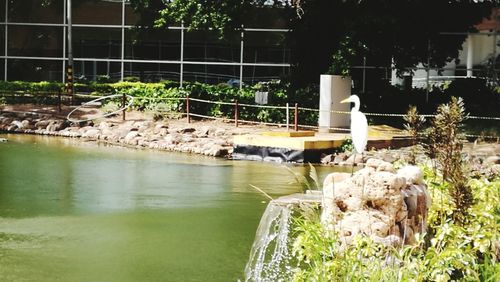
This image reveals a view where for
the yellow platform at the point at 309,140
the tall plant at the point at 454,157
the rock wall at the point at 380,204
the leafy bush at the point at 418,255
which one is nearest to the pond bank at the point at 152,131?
the yellow platform at the point at 309,140

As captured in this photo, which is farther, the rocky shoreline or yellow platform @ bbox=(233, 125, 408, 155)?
the rocky shoreline

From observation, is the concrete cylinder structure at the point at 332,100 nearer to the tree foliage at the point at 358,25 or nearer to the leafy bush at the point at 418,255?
the tree foliage at the point at 358,25

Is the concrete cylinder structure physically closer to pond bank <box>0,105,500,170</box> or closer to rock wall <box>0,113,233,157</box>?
pond bank <box>0,105,500,170</box>

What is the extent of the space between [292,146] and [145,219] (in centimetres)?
727

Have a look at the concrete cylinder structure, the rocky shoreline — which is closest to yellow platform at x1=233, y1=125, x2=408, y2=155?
the rocky shoreline

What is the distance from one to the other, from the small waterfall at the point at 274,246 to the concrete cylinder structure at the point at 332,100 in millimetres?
12892

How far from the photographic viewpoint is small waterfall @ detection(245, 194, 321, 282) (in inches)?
317

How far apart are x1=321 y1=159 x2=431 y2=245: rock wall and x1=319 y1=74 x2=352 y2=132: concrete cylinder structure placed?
15.1m

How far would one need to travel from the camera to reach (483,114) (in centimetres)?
2359

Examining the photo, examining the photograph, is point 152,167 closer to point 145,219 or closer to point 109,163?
point 109,163

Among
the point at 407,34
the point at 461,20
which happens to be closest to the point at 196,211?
the point at 407,34

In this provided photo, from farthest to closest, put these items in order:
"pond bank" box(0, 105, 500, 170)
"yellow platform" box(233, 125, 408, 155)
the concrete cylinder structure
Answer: the concrete cylinder structure
"pond bank" box(0, 105, 500, 170)
"yellow platform" box(233, 125, 408, 155)

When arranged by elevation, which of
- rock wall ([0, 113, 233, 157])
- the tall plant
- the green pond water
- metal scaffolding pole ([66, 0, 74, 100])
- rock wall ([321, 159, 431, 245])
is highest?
metal scaffolding pole ([66, 0, 74, 100])

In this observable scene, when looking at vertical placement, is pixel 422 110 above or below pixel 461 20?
below
